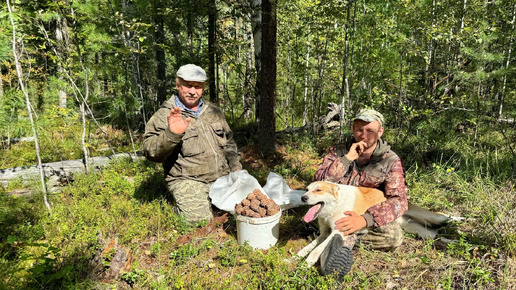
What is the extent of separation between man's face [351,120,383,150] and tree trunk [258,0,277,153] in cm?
303

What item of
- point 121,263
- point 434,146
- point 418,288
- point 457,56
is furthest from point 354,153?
point 457,56

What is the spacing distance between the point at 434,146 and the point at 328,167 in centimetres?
373

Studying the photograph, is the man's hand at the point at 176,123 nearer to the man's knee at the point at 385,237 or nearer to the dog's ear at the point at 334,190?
the dog's ear at the point at 334,190

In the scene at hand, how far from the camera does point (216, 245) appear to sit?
10.1 feet

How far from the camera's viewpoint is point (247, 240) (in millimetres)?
2934

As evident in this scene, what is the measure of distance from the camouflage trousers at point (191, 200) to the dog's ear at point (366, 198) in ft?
6.09

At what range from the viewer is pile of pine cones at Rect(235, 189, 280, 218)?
2898mm

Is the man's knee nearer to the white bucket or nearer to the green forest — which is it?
the green forest

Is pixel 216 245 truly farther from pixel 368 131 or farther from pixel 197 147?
pixel 368 131

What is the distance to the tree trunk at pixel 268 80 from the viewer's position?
5.06 metres

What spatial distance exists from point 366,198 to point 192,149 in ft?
6.95

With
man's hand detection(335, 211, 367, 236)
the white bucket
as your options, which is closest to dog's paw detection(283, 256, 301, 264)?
the white bucket

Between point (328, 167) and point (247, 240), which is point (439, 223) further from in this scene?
point (247, 240)

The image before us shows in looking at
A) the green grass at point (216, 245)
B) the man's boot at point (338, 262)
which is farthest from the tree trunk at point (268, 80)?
the man's boot at point (338, 262)
